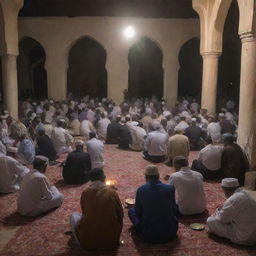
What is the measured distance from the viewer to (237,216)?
4.48 metres

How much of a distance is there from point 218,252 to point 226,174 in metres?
2.83

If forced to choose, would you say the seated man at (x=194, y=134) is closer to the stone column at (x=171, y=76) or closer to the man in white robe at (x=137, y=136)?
the man in white robe at (x=137, y=136)

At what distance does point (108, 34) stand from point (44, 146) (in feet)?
28.4

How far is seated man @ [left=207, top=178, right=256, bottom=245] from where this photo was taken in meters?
4.37

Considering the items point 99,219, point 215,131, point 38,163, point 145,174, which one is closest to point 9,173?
point 38,163

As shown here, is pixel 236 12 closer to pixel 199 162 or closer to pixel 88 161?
pixel 199 162

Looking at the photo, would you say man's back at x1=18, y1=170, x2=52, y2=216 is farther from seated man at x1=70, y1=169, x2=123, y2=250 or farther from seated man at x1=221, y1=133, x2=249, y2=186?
seated man at x1=221, y1=133, x2=249, y2=186

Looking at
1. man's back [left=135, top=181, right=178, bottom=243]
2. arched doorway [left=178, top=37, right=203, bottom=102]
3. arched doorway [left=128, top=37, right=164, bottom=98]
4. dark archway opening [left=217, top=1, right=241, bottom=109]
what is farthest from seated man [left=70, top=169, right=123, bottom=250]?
arched doorway [left=178, top=37, right=203, bottom=102]

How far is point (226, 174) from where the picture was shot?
709 cm

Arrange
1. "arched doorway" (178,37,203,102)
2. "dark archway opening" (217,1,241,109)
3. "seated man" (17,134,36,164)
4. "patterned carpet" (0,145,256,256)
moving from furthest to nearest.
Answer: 1. "arched doorway" (178,37,203,102)
2. "dark archway opening" (217,1,241,109)
3. "seated man" (17,134,36,164)
4. "patterned carpet" (0,145,256,256)

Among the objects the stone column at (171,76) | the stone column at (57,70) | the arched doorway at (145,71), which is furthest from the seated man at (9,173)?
the arched doorway at (145,71)

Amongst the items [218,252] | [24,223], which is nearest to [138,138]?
[24,223]

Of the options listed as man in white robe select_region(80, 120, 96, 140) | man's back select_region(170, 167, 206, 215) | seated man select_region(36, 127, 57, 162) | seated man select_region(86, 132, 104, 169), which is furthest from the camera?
man in white robe select_region(80, 120, 96, 140)

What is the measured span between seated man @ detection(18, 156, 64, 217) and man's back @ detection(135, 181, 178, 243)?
161 cm
